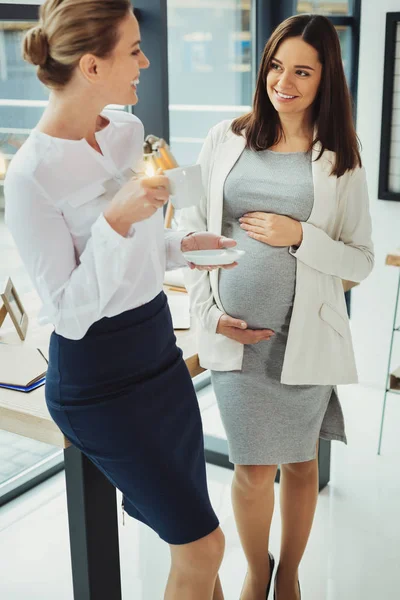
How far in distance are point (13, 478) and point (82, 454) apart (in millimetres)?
1420

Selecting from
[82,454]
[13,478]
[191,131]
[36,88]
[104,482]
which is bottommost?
[13,478]

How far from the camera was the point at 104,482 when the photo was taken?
1675 mm

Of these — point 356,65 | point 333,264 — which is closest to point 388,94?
point 356,65

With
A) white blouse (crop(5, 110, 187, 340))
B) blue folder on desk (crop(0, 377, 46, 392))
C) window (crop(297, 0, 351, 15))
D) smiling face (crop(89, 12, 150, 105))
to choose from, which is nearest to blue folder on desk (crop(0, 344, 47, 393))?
blue folder on desk (crop(0, 377, 46, 392))

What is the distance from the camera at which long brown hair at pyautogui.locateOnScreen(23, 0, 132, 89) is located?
4.06 feet

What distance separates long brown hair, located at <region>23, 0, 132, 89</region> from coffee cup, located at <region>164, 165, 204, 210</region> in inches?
9.4

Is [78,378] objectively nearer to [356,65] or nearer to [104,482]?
[104,482]

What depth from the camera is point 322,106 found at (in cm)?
182

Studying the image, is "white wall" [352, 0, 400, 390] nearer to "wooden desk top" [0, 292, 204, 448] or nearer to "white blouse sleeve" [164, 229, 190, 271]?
"wooden desk top" [0, 292, 204, 448]

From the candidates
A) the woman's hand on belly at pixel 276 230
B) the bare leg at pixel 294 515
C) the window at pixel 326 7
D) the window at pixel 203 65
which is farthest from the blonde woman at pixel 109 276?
the window at pixel 326 7

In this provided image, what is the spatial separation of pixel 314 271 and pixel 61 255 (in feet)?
2.59

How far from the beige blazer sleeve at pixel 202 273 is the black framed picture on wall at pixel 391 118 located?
1.95 metres

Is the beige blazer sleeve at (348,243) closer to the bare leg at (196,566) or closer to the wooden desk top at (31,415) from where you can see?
the wooden desk top at (31,415)

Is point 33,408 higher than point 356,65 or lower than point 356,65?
lower
